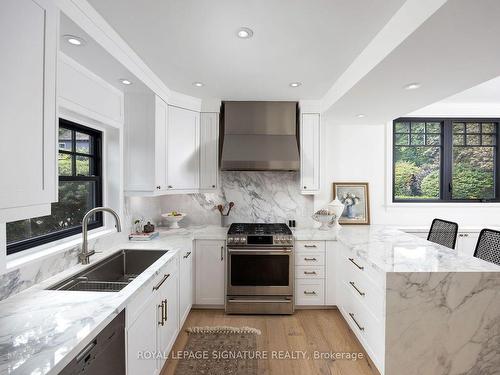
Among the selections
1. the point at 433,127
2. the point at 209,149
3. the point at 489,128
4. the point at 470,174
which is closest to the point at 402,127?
the point at 433,127

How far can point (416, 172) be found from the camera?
12.2 feet

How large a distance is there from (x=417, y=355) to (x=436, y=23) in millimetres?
1984

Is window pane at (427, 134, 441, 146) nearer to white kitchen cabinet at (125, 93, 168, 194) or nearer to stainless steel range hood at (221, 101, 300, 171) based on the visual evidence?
stainless steel range hood at (221, 101, 300, 171)

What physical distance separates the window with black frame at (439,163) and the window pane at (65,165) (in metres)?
3.83

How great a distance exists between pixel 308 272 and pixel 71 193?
7.89 feet

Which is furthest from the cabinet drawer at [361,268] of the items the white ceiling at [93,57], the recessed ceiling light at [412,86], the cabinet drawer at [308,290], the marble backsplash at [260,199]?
the white ceiling at [93,57]

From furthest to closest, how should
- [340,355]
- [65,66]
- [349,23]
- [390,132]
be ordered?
1. [390,132]
2. [340,355]
3. [65,66]
4. [349,23]

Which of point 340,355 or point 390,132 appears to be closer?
point 340,355

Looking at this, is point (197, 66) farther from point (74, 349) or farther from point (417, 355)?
point (417, 355)

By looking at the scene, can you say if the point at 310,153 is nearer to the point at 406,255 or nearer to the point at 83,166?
the point at 406,255

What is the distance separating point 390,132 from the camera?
3.59 m

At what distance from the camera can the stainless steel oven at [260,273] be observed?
110 inches

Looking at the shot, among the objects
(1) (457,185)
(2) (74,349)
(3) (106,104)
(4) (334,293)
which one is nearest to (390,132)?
(1) (457,185)

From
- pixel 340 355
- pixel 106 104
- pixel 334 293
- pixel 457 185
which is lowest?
pixel 340 355
